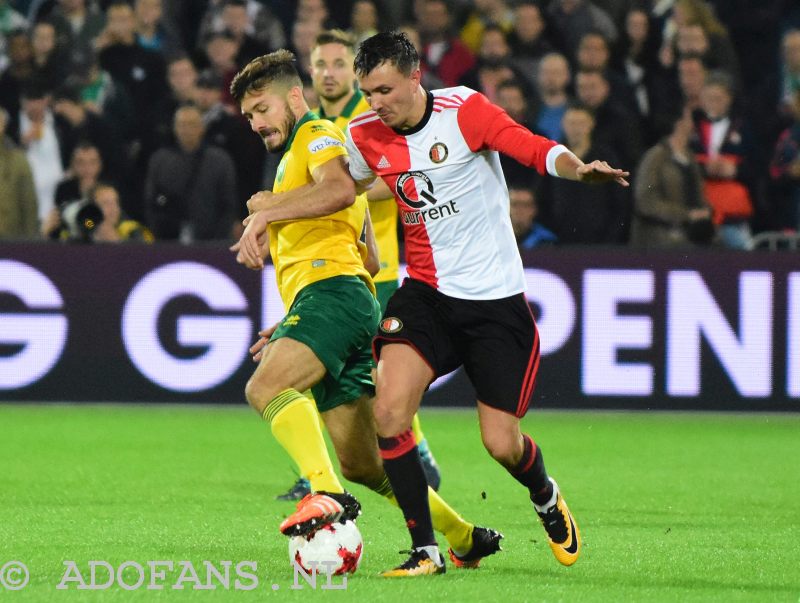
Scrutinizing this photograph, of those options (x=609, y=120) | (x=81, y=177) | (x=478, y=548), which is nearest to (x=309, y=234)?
(x=478, y=548)

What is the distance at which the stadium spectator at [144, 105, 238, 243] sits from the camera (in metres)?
12.1

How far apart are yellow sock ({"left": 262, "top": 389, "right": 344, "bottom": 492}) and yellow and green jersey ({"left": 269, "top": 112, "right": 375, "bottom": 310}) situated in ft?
1.90

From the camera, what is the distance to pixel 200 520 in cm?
695

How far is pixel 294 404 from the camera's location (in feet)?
18.4

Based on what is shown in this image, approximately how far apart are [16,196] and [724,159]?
18.3ft

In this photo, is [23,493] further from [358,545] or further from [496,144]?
[496,144]

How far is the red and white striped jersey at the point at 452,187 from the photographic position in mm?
5684

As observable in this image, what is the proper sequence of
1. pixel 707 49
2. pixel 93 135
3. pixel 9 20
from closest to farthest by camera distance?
1. pixel 707 49
2. pixel 93 135
3. pixel 9 20

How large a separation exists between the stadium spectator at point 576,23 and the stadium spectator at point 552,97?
824 mm

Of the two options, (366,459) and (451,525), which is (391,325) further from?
(451,525)

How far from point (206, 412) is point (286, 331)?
18.4ft

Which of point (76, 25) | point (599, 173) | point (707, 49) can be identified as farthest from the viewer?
point (76, 25)

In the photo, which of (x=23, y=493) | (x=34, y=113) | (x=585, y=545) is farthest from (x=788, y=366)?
(x=34, y=113)

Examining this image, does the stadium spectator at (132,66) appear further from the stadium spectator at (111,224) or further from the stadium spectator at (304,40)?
the stadium spectator at (111,224)
